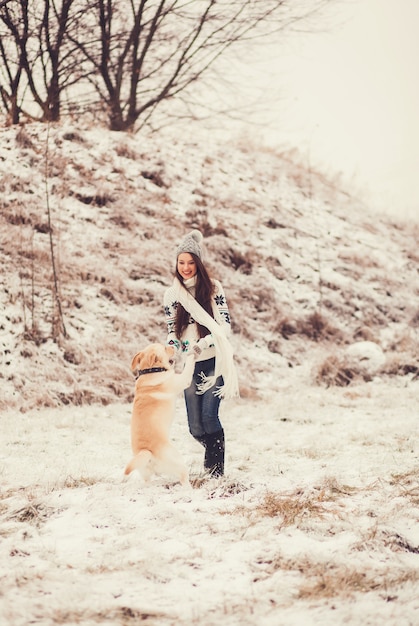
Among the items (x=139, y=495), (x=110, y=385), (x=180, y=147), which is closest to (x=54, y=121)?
(x=180, y=147)

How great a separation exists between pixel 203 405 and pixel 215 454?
0.41 metres

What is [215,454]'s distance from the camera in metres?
4.33

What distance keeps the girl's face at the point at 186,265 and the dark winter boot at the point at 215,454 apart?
120 cm

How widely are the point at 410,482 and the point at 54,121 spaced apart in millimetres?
11365

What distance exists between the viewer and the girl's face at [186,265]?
4.22 meters

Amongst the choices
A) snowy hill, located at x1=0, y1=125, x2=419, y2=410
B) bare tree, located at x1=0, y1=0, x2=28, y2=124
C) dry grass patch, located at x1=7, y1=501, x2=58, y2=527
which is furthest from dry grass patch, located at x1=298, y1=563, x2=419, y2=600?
bare tree, located at x1=0, y1=0, x2=28, y2=124

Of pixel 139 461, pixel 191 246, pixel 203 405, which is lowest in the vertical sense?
pixel 139 461

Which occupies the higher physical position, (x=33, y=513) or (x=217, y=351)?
(x=217, y=351)

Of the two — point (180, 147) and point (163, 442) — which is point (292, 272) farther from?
point (163, 442)

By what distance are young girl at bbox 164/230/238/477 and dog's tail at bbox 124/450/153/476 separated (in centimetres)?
55

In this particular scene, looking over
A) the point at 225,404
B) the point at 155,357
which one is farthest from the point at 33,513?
the point at 225,404

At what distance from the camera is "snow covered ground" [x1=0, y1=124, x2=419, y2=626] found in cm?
265

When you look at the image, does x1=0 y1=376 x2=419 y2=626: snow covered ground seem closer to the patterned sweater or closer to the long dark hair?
the patterned sweater

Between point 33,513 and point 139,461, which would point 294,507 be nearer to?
point 139,461
